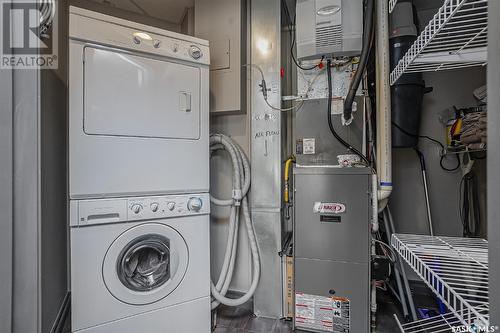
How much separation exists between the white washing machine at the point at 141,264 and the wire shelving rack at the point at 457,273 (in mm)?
1134

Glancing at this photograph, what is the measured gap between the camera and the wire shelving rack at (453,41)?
79 cm

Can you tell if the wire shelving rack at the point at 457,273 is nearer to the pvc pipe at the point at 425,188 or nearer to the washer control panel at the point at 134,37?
the pvc pipe at the point at 425,188

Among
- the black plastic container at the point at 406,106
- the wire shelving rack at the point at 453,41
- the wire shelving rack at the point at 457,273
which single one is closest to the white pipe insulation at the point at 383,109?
the black plastic container at the point at 406,106

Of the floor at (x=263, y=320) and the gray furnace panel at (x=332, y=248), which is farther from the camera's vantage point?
the floor at (x=263, y=320)

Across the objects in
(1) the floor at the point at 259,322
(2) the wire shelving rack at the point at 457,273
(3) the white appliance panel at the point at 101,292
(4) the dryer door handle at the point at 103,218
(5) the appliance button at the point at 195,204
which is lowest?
(1) the floor at the point at 259,322

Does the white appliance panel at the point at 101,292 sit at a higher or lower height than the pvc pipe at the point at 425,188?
lower

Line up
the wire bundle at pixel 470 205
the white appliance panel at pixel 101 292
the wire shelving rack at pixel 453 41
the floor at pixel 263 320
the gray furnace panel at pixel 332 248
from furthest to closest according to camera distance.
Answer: the wire bundle at pixel 470 205 < the floor at pixel 263 320 < the gray furnace panel at pixel 332 248 < the white appliance panel at pixel 101 292 < the wire shelving rack at pixel 453 41

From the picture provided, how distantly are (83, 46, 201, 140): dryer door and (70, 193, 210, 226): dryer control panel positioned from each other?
366mm

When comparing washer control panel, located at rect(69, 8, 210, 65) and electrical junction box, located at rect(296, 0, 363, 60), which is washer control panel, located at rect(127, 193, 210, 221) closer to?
washer control panel, located at rect(69, 8, 210, 65)

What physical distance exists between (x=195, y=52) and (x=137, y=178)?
86 cm

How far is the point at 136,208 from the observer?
138 cm

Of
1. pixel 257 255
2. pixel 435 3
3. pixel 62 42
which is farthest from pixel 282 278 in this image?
pixel 435 3

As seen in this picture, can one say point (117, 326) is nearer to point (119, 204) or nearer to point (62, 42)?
point (119, 204)

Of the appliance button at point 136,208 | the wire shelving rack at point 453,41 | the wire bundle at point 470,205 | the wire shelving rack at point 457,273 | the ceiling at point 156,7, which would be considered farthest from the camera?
the ceiling at point 156,7
